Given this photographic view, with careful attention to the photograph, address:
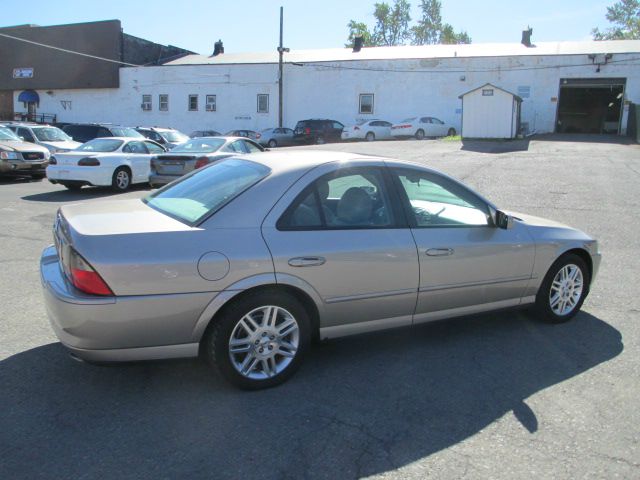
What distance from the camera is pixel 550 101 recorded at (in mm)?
34594

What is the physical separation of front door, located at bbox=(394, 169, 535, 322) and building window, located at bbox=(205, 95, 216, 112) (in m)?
40.8

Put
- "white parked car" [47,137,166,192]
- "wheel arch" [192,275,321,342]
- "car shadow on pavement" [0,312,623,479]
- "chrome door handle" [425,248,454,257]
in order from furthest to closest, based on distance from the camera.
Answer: "white parked car" [47,137,166,192]
"chrome door handle" [425,248,454,257]
"wheel arch" [192,275,321,342]
"car shadow on pavement" [0,312,623,479]

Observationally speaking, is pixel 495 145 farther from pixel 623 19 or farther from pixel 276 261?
pixel 623 19

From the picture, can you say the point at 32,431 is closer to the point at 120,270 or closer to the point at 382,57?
the point at 120,270

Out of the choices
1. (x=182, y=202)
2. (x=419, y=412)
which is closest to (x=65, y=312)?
(x=182, y=202)

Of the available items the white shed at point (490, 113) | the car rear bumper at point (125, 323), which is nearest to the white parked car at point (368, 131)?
the white shed at point (490, 113)

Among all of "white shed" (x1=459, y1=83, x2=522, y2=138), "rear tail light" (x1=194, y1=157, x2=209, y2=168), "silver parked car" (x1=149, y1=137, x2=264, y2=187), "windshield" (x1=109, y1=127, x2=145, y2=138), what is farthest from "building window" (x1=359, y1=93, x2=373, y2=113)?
"rear tail light" (x1=194, y1=157, x2=209, y2=168)

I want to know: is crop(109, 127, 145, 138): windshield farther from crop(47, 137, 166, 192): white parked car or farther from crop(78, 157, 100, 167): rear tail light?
crop(78, 157, 100, 167): rear tail light

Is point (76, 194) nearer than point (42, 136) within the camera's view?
Yes

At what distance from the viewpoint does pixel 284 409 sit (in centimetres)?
342

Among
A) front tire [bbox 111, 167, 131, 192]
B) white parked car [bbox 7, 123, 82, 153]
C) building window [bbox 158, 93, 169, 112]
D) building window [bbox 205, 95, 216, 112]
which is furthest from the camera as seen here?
building window [bbox 158, 93, 169, 112]

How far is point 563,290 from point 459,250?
4.47 ft

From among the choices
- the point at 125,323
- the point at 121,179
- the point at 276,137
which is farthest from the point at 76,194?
the point at 276,137

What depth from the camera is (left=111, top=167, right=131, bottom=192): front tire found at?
44.7ft
